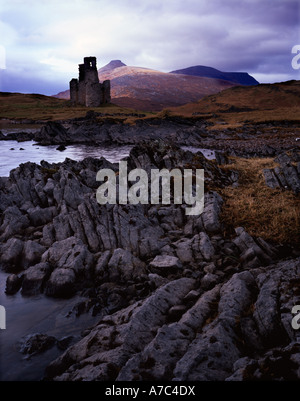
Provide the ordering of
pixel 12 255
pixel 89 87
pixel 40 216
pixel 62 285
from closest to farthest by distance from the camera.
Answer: pixel 62 285 < pixel 12 255 < pixel 40 216 < pixel 89 87

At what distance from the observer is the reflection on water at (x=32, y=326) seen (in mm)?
9781

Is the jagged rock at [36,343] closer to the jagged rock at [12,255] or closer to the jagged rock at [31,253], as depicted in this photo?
the jagged rock at [31,253]

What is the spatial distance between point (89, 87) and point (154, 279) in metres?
154

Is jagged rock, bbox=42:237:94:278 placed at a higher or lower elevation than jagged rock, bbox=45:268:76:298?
higher

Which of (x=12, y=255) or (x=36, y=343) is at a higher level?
(x=12, y=255)

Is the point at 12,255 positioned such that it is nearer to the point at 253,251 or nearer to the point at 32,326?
the point at 32,326

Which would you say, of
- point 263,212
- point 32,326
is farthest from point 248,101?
point 32,326

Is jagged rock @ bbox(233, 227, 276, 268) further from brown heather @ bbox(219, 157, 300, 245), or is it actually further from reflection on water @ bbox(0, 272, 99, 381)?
reflection on water @ bbox(0, 272, 99, 381)

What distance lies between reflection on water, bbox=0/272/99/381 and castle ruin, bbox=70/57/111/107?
15172 cm

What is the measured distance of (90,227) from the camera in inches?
683

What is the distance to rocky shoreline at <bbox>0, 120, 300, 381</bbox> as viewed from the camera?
26.2 feet

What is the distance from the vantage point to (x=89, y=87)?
151 metres

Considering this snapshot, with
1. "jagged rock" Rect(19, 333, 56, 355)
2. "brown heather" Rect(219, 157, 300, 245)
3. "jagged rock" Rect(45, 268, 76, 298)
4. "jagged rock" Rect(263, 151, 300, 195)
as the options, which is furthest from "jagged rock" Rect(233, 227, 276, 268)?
"jagged rock" Rect(19, 333, 56, 355)
